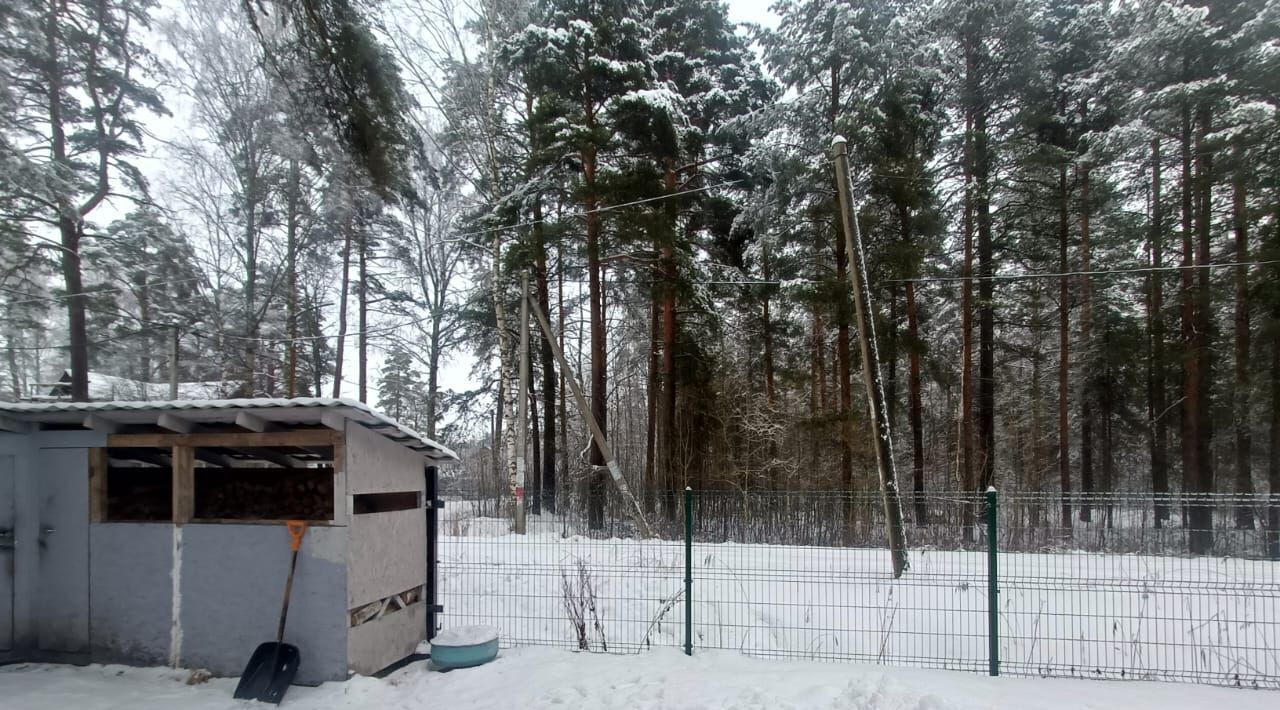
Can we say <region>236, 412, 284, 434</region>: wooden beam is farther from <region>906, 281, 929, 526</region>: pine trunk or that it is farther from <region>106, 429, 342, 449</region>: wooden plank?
<region>906, 281, 929, 526</region>: pine trunk

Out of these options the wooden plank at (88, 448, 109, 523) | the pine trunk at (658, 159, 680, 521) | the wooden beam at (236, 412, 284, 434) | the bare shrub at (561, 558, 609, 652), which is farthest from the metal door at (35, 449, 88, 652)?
the pine trunk at (658, 159, 680, 521)

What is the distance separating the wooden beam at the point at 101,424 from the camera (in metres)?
5.55

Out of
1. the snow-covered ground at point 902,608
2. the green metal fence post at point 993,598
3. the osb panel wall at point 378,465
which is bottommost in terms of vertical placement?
the snow-covered ground at point 902,608

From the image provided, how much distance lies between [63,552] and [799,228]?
14.0 m

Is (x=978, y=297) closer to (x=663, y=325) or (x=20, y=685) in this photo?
(x=663, y=325)

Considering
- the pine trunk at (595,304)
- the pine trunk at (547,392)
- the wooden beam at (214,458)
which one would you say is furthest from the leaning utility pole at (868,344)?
the pine trunk at (547,392)

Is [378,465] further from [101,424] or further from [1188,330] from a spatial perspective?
[1188,330]

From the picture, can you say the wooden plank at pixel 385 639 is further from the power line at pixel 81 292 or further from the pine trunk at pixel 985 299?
the pine trunk at pixel 985 299

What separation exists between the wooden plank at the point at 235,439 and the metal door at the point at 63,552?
1.72ft

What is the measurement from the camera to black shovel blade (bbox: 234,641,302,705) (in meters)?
4.93

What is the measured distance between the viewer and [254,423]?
5391mm

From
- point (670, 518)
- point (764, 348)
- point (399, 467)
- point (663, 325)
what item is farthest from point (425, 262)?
point (399, 467)

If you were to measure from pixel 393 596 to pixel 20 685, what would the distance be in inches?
104

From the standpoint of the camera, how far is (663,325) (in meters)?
18.1
